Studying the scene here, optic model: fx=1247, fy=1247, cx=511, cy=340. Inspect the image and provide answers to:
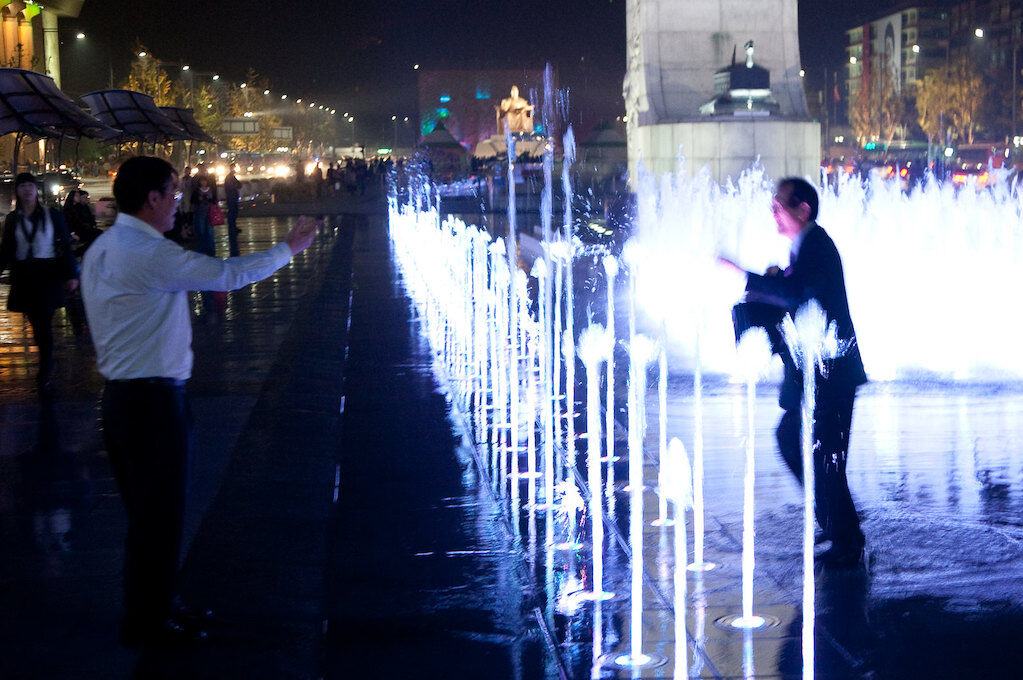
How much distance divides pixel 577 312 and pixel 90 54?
258 ft

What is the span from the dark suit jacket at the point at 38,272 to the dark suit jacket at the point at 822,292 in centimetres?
575

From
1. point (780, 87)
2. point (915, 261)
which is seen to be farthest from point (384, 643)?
point (780, 87)

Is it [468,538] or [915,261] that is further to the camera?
[915,261]

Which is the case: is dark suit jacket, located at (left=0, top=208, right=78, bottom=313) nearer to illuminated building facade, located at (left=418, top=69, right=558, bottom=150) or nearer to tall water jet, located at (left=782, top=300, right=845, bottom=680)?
tall water jet, located at (left=782, top=300, right=845, bottom=680)

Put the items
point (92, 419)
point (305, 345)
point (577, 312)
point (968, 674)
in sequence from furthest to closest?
point (577, 312)
point (305, 345)
point (92, 419)
point (968, 674)

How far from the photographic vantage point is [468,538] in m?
5.37

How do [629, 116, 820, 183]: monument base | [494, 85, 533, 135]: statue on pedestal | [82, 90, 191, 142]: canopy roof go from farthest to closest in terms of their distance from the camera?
[494, 85, 533, 135]: statue on pedestal → [82, 90, 191, 142]: canopy roof → [629, 116, 820, 183]: monument base

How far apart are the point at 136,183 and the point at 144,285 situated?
0.34 meters

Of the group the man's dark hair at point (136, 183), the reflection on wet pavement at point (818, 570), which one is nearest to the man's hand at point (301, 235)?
the man's dark hair at point (136, 183)

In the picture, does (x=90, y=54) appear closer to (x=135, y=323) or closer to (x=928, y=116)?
(x=928, y=116)

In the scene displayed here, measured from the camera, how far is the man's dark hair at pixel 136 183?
3965mm

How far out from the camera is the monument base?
74.5 feet

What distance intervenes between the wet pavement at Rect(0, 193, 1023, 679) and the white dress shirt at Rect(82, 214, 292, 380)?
0.95 m

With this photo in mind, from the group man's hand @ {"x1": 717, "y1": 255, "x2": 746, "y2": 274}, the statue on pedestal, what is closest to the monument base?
man's hand @ {"x1": 717, "y1": 255, "x2": 746, "y2": 274}
